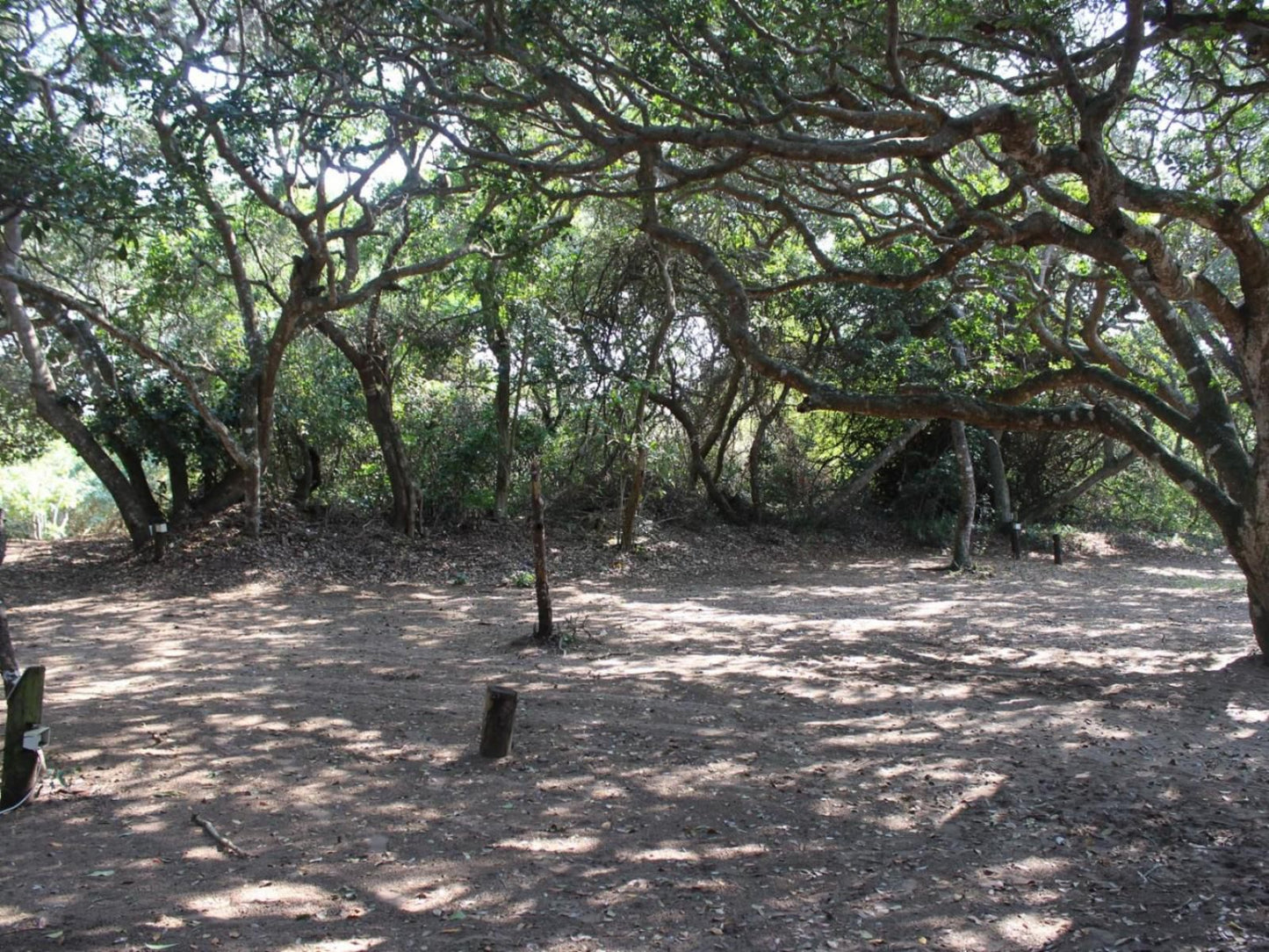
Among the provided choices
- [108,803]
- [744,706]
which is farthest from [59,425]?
→ [744,706]

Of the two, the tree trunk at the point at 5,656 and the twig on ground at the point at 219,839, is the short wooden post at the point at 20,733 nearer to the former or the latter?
the tree trunk at the point at 5,656

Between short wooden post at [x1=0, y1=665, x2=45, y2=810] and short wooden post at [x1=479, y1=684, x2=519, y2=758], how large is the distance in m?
2.35

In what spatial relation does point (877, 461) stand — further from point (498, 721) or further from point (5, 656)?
point (5, 656)

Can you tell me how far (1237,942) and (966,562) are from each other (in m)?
11.5

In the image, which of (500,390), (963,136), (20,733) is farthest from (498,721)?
(500,390)

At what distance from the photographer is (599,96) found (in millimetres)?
10477

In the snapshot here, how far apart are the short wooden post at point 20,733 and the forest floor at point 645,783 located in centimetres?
13

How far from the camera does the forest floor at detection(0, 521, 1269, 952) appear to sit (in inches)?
161

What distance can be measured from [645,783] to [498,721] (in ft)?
3.20

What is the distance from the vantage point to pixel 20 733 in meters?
5.03

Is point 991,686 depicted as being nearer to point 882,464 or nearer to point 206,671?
point 206,671

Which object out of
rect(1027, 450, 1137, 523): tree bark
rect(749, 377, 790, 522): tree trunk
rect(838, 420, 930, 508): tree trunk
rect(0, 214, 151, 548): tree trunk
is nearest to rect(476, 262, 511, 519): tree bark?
rect(749, 377, 790, 522): tree trunk

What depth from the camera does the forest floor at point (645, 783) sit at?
4098 mm

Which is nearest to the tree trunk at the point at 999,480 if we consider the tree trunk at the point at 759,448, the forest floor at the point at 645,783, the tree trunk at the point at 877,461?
the tree trunk at the point at 877,461
